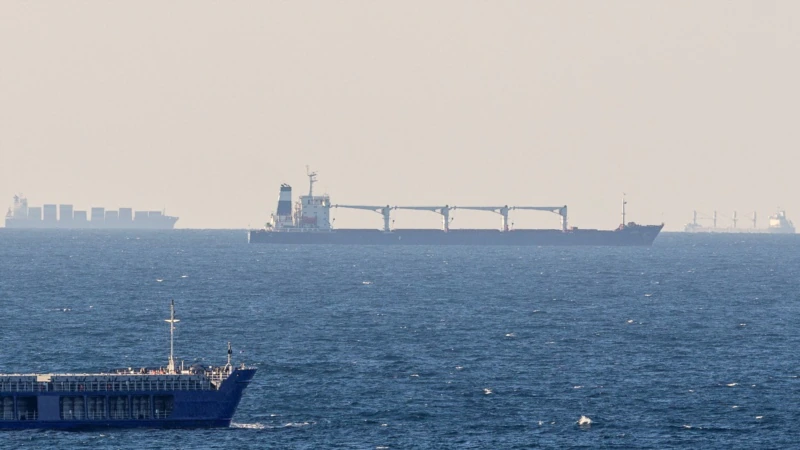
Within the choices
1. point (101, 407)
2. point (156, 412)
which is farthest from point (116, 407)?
point (156, 412)

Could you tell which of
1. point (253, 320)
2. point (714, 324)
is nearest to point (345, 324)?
point (253, 320)

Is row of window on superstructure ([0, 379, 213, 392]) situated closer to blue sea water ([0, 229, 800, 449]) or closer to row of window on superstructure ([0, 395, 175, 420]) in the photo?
row of window on superstructure ([0, 395, 175, 420])

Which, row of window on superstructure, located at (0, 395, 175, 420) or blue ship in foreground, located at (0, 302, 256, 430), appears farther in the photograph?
row of window on superstructure, located at (0, 395, 175, 420)

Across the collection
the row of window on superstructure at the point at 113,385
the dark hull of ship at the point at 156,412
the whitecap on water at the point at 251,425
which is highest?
the row of window on superstructure at the point at 113,385

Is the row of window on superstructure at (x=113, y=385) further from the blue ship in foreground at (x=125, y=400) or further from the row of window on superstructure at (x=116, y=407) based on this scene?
the row of window on superstructure at (x=116, y=407)

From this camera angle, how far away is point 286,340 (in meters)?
135

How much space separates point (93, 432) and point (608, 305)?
108 metres

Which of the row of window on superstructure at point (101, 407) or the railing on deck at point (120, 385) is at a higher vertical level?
the railing on deck at point (120, 385)

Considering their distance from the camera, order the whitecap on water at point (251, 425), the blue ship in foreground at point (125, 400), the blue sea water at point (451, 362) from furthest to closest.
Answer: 1. the whitecap on water at point (251, 425)
2. the blue ship in foreground at point (125, 400)
3. the blue sea water at point (451, 362)

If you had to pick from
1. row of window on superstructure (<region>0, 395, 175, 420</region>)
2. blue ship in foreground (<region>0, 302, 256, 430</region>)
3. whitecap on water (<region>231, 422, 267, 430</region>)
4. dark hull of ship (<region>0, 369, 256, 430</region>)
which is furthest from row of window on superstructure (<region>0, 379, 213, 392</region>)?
whitecap on water (<region>231, 422, 267, 430</region>)

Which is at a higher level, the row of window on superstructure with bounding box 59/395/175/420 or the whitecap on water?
the row of window on superstructure with bounding box 59/395/175/420

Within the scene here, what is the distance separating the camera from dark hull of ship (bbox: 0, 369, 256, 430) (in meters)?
86.9

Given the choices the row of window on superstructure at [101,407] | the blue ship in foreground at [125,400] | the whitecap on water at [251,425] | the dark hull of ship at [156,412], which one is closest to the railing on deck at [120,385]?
the blue ship in foreground at [125,400]

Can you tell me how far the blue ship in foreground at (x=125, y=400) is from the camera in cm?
8694
